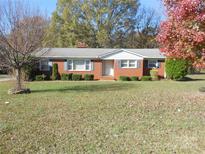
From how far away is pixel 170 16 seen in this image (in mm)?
8453

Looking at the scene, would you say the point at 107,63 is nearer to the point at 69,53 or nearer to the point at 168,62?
the point at 69,53

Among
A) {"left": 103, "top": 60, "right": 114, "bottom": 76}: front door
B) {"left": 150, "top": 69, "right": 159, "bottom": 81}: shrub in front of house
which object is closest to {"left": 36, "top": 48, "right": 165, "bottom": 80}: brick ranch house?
{"left": 103, "top": 60, "right": 114, "bottom": 76}: front door

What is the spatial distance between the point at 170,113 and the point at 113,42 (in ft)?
146

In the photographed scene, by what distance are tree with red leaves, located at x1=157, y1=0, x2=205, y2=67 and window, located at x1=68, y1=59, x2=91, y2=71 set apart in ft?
82.8

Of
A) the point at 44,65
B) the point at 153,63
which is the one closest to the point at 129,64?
the point at 153,63

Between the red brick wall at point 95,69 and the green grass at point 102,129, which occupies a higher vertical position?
the red brick wall at point 95,69

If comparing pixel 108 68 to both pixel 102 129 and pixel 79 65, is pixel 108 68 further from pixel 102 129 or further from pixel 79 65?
pixel 102 129

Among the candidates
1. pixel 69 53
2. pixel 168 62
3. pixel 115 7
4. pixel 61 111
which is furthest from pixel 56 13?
pixel 61 111

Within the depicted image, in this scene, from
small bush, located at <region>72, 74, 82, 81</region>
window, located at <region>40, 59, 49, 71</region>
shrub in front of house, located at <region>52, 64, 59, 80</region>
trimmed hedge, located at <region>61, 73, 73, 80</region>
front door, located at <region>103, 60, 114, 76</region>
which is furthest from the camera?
front door, located at <region>103, 60, 114, 76</region>

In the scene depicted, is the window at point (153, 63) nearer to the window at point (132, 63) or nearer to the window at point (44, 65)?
the window at point (132, 63)

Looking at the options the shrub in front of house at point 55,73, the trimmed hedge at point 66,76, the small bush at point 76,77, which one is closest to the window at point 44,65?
the shrub in front of house at point 55,73

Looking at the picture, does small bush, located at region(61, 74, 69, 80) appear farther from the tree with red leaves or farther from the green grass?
the tree with red leaves

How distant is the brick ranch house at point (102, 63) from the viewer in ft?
111

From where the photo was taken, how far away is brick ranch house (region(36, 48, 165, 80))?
111 ft
